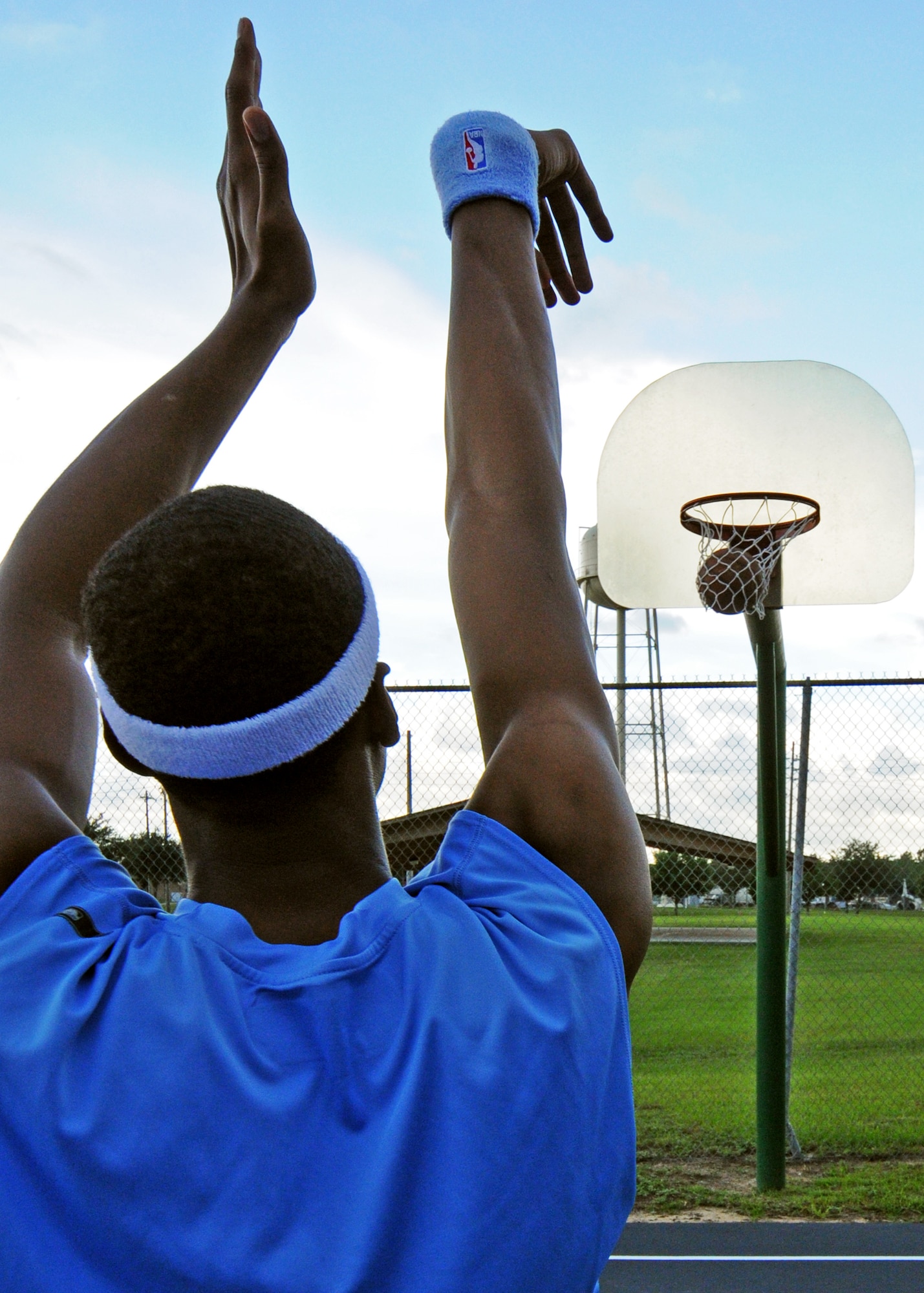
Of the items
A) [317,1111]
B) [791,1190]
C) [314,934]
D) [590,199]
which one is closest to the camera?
[317,1111]

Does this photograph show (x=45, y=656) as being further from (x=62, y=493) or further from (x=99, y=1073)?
(x=99, y=1073)

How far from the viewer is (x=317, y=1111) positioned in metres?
0.71

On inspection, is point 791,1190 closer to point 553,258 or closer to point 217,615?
point 553,258

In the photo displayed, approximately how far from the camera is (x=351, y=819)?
2.86 feet

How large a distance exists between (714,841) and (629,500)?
353 centimetres

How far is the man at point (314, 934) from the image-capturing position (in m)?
0.68

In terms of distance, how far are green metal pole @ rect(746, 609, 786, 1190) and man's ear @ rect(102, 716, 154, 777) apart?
4711 mm

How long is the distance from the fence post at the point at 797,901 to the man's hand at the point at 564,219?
4694mm

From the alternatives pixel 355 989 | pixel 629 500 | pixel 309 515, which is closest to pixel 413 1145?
pixel 355 989

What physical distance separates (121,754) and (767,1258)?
4621mm

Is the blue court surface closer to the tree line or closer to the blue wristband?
the tree line

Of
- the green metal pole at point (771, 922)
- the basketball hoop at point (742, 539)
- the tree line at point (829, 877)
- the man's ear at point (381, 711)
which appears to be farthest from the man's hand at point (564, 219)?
the tree line at point (829, 877)

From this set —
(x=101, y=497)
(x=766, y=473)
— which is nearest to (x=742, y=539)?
(x=766, y=473)

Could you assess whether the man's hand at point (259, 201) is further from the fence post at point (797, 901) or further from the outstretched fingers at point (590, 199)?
the fence post at point (797, 901)
